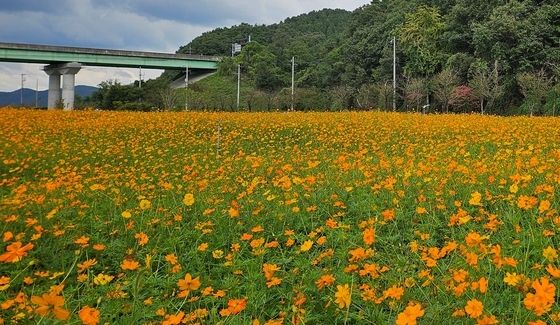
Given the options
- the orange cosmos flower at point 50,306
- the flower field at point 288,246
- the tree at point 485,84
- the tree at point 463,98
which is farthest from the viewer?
the tree at point 463,98

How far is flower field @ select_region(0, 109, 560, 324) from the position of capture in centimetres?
191

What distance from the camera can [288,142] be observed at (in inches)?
359

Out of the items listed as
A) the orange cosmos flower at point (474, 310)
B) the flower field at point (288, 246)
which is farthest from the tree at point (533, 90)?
the orange cosmos flower at point (474, 310)

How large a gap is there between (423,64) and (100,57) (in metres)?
30.0

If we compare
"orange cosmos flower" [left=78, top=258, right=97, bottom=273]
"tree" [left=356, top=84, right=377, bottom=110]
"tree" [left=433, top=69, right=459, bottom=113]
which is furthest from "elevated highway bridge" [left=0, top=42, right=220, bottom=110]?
"orange cosmos flower" [left=78, top=258, right=97, bottom=273]

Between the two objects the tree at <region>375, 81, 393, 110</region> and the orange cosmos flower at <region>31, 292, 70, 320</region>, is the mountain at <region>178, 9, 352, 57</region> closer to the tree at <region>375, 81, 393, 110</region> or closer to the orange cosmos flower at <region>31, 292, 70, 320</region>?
the tree at <region>375, 81, 393, 110</region>

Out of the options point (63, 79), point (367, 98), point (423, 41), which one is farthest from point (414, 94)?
point (63, 79)

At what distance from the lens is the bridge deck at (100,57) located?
39719mm

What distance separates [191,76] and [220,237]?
61.5 metres

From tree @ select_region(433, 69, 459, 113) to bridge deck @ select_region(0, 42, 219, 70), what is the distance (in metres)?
31.1

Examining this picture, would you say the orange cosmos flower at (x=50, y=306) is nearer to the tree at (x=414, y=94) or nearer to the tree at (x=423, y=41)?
the tree at (x=414, y=94)

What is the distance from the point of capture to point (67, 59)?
42.1 meters

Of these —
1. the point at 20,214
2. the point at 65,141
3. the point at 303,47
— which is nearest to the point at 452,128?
the point at 65,141

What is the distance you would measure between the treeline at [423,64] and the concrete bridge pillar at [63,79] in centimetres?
1057
